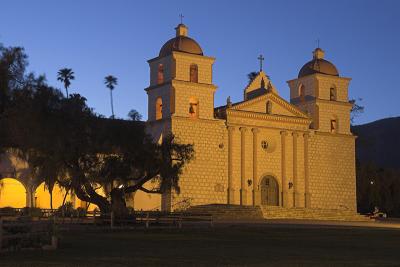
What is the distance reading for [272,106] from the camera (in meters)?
53.7

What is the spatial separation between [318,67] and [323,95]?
2396 mm

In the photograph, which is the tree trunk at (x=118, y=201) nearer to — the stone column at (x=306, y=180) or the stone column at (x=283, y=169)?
the stone column at (x=283, y=169)

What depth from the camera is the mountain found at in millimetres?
147250

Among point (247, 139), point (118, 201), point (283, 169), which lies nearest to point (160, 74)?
point (247, 139)

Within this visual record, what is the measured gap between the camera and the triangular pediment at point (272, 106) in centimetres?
5244

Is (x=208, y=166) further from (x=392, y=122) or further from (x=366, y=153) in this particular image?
(x=392, y=122)

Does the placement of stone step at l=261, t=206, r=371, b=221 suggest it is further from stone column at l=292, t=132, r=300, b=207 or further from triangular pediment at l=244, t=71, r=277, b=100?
triangular pediment at l=244, t=71, r=277, b=100

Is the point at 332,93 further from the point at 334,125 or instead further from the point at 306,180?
the point at 306,180

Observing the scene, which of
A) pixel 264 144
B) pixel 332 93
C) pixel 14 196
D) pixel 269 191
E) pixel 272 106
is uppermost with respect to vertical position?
pixel 332 93

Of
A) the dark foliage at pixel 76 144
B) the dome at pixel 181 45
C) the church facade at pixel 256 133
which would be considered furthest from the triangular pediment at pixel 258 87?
the dark foliage at pixel 76 144

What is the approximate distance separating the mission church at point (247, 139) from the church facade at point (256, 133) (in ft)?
0.24

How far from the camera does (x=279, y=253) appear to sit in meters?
18.3

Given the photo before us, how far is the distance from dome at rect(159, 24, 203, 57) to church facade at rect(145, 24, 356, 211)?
3.3 inches

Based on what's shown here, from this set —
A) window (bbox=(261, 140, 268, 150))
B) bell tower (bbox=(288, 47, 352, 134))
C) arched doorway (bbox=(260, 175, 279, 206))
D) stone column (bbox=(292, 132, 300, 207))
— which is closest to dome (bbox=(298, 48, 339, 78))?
bell tower (bbox=(288, 47, 352, 134))
